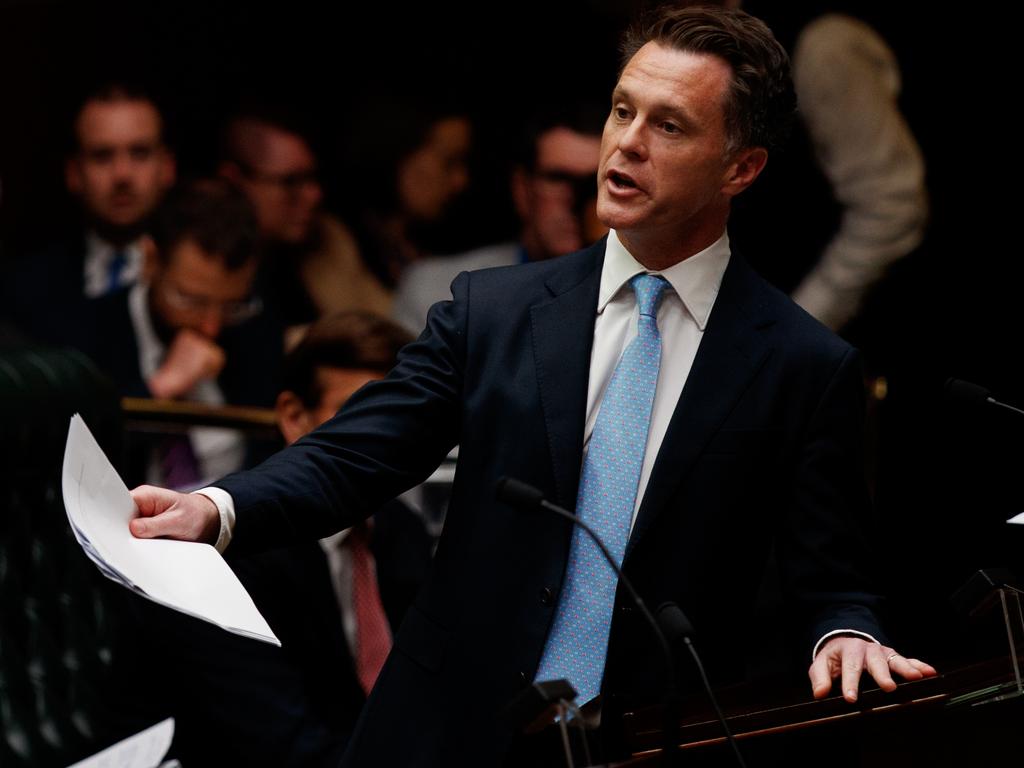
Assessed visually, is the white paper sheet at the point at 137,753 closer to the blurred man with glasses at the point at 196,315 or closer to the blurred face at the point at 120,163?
the blurred man with glasses at the point at 196,315

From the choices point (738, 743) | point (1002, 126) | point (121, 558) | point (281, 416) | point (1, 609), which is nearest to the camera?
point (121, 558)

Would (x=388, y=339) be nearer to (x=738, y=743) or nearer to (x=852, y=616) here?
(x=852, y=616)

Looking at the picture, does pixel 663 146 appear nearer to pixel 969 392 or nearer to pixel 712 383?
pixel 712 383

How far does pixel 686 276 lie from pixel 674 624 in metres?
0.63

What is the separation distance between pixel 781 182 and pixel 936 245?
417 millimetres

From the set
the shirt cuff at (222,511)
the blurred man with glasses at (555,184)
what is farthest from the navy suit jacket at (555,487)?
the blurred man with glasses at (555,184)

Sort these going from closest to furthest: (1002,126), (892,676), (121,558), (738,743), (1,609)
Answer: (121,558)
(738,743)
(892,676)
(1,609)
(1002,126)

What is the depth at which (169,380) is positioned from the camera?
458 cm

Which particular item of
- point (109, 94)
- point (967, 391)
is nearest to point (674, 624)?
point (967, 391)

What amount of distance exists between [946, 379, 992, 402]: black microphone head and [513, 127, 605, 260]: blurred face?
219cm

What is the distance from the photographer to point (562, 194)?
4.27 m

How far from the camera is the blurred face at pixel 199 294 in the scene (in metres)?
4.61

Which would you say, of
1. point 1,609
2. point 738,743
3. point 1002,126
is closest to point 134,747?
point 738,743

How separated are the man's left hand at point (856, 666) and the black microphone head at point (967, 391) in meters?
0.37
